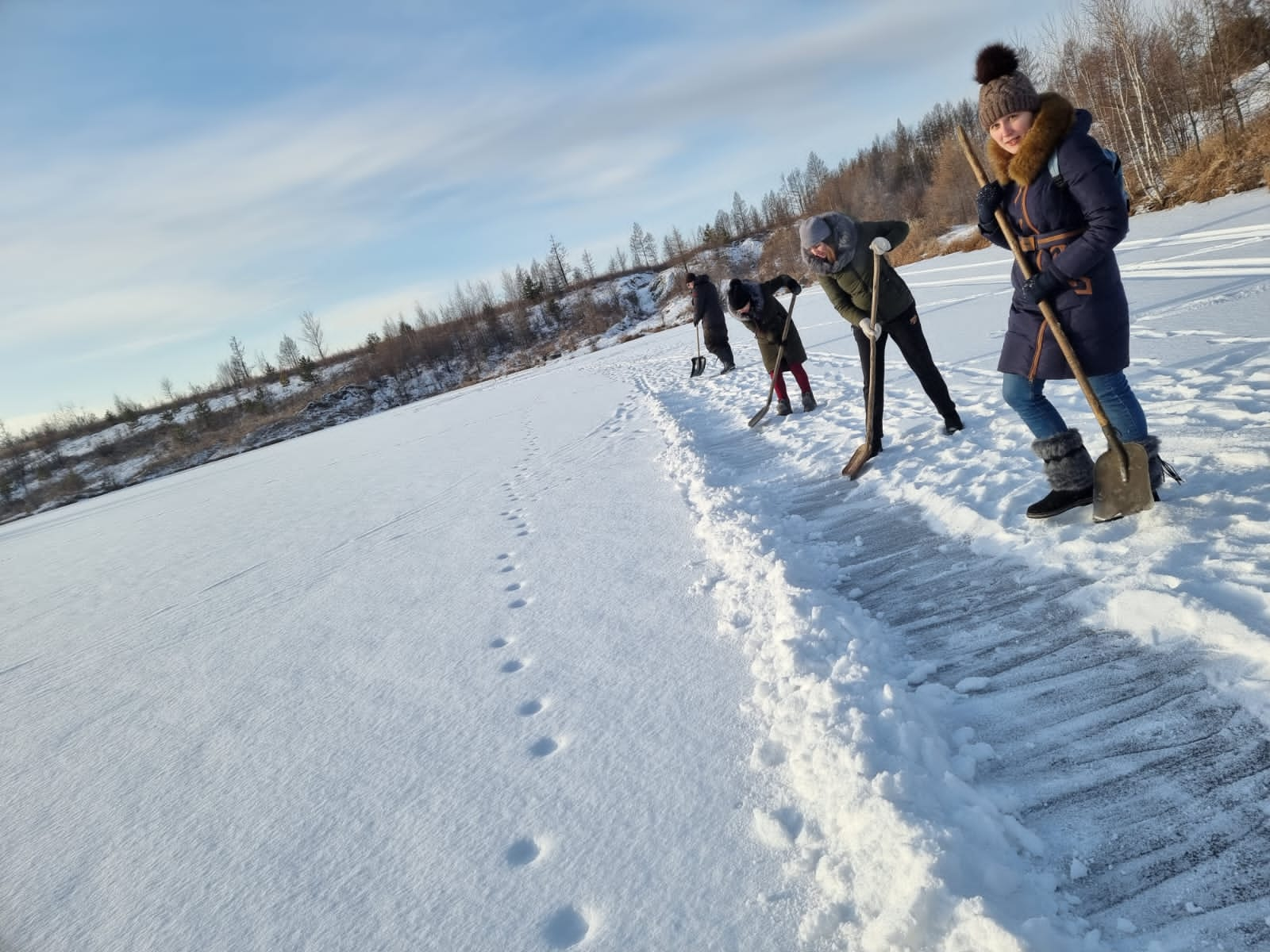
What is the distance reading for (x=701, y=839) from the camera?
177cm

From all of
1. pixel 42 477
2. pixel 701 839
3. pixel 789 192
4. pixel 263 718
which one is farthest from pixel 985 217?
pixel 789 192

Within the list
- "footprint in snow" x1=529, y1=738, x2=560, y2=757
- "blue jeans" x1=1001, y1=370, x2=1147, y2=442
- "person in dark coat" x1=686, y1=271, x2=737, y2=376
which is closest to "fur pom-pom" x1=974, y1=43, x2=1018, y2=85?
"blue jeans" x1=1001, y1=370, x2=1147, y2=442

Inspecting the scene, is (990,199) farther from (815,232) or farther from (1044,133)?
(815,232)

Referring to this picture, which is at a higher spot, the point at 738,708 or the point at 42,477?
the point at 42,477

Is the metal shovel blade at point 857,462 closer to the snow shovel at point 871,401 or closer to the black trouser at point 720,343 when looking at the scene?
the snow shovel at point 871,401

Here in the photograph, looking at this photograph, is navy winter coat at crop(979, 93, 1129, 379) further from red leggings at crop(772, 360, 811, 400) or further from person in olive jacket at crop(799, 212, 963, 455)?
red leggings at crop(772, 360, 811, 400)

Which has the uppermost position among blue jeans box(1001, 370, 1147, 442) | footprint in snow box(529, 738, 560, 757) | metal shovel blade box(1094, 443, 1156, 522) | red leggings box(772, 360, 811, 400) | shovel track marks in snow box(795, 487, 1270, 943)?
red leggings box(772, 360, 811, 400)

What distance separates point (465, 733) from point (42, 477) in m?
51.5

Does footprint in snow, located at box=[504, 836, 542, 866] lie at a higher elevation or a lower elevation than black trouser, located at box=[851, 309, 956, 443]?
lower

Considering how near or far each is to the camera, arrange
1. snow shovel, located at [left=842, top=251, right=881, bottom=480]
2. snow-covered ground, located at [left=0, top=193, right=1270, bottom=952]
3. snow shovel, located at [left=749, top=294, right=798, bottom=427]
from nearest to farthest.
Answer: snow-covered ground, located at [left=0, top=193, right=1270, bottom=952] < snow shovel, located at [left=842, top=251, right=881, bottom=480] < snow shovel, located at [left=749, top=294, right=798, bottom=427]

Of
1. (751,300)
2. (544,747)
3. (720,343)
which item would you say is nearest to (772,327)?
(751,300)

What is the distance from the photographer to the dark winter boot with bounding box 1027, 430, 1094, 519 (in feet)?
9.20

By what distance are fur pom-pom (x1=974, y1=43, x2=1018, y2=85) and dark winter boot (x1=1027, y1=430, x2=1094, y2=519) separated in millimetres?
1408

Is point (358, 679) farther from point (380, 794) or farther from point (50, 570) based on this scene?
point (50, 570)
